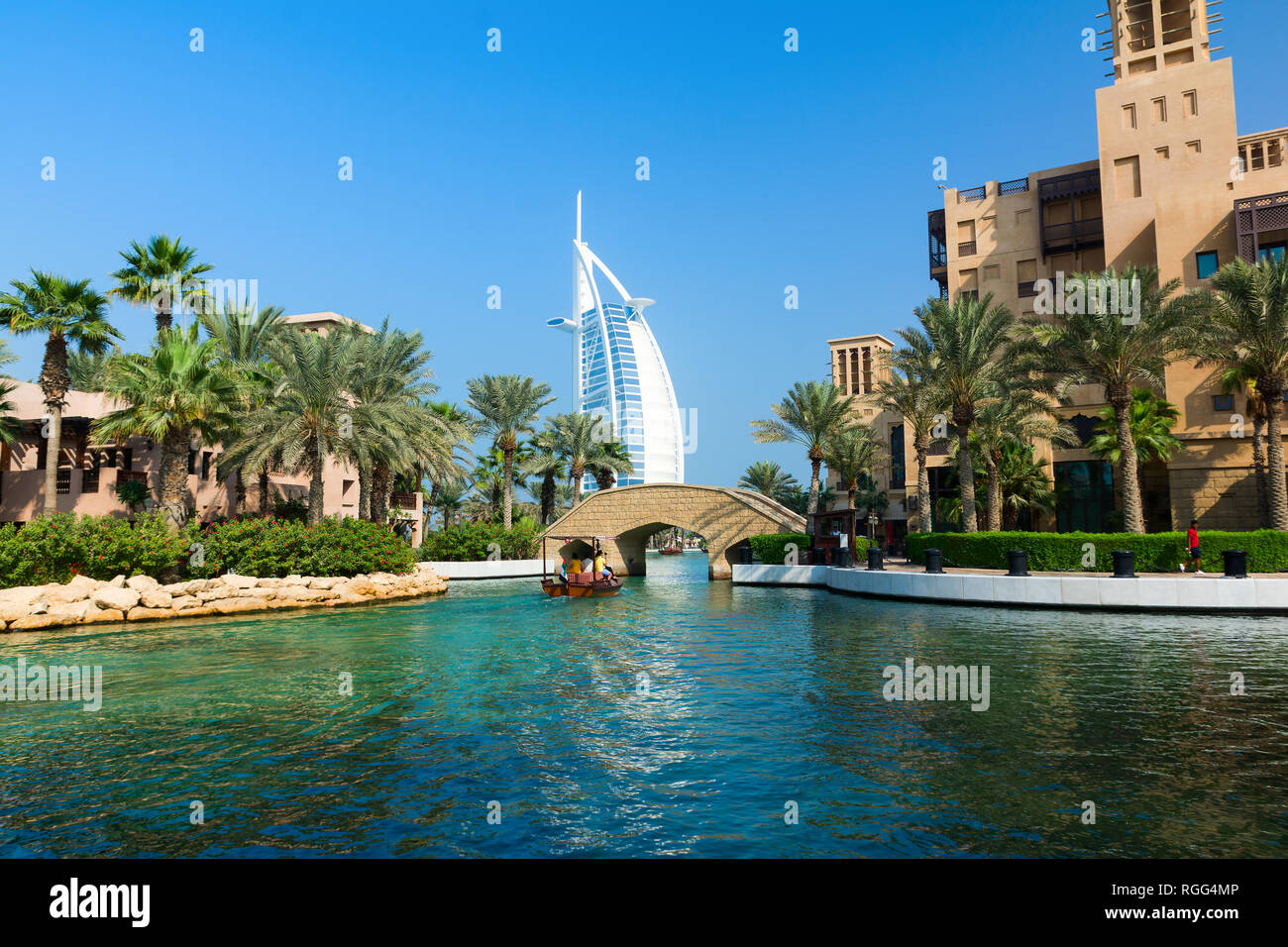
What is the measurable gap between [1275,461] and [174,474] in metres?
41.0

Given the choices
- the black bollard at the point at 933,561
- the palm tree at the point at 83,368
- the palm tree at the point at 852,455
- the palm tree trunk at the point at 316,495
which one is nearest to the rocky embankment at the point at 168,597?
the palm tree trunk at the point at 316,495

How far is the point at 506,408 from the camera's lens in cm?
5038

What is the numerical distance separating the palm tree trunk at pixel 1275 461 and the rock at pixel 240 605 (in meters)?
36.2

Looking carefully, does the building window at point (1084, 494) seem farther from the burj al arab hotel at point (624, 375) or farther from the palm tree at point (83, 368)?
the burj al arab hotel at point (624, 375)

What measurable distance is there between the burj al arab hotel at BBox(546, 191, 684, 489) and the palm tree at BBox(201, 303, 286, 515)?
77024mm

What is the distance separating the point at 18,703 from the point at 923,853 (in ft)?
47.3

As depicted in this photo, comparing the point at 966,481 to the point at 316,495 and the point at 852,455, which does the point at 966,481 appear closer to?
the point at 852,455

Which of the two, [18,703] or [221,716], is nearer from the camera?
[221,716]

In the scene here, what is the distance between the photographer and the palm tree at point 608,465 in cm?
5438

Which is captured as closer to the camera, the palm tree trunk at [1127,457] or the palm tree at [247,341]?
the palm tree trunk at [1127,457]

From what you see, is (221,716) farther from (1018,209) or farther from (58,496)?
(1018,209)

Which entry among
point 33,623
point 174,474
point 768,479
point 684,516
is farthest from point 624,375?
point 33,623

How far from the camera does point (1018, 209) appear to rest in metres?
52.5

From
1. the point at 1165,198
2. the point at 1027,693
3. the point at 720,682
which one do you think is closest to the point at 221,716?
the point at 720,682
